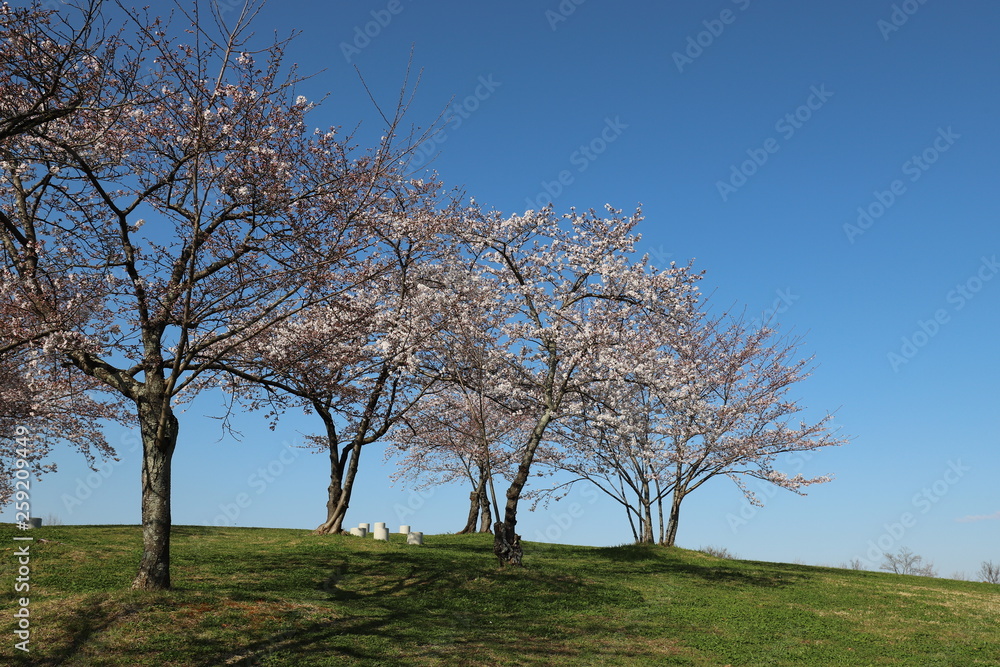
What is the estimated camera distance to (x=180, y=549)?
21.7 m

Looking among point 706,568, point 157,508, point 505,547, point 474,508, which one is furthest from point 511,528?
point 474,508

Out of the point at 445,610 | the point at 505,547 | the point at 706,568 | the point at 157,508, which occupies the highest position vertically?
the point at 157,508

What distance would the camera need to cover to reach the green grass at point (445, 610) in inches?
493

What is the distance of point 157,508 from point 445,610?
685 cm

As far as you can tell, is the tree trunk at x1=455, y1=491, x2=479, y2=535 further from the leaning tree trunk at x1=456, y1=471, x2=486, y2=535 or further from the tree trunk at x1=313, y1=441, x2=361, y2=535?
the tree trunk at x1=313, y1=441, x2=361, y2=535

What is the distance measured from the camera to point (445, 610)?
17031 millimetres

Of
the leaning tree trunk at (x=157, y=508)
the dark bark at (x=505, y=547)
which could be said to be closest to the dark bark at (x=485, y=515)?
the dark bark at (x=505, y=547)

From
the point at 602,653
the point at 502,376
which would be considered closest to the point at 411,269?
the point at 502,376

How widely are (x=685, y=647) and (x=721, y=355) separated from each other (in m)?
18.9

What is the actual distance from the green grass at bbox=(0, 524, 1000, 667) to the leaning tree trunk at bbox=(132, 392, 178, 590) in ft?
2.13

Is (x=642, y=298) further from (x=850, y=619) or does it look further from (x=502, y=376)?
(x=850, y=619)

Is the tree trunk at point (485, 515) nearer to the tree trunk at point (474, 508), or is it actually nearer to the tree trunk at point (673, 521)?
the tree trunk at point (474, 508)

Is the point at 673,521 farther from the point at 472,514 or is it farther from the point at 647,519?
the point at 472,514

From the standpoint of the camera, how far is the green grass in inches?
493
